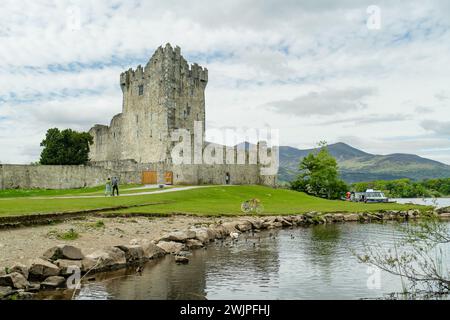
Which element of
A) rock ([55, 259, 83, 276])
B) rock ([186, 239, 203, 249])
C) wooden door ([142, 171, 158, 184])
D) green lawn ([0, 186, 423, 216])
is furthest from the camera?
wooden door ([142, 171, 158, 184])

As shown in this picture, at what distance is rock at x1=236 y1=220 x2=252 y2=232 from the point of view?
26.8 metres

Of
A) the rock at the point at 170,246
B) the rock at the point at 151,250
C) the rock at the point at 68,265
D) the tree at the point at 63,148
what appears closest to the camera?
the rock at the point at 68,265

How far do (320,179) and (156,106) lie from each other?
29.0 m

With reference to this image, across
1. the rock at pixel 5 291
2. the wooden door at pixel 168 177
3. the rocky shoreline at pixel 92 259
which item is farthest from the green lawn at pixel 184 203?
the rock at pixel 5 291

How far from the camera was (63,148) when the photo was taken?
66.4m

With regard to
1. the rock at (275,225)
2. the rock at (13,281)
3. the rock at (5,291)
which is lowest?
the rock at (275,225)

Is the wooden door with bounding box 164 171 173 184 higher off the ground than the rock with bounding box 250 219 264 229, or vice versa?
the wooden door with bounding box 164 171 173 184

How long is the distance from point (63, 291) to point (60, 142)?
57637 millimetres

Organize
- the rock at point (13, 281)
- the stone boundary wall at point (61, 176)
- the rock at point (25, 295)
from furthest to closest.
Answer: the stone boundary wall at point (61, 176) → the rock at point (13, 281) → the rock at point (25, 295)

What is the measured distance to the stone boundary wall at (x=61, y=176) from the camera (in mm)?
54719

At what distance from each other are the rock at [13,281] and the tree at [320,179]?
214ft

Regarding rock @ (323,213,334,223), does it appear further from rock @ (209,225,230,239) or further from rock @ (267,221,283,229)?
rock @ (209,225,230,239)

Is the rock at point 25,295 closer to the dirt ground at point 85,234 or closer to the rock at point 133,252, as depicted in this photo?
the dirt ground at point 85,234

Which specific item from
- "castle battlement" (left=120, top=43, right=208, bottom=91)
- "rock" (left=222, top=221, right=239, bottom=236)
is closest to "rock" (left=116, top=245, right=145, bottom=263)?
"rock" (left=222, top=221, right=239, bottom=236)
